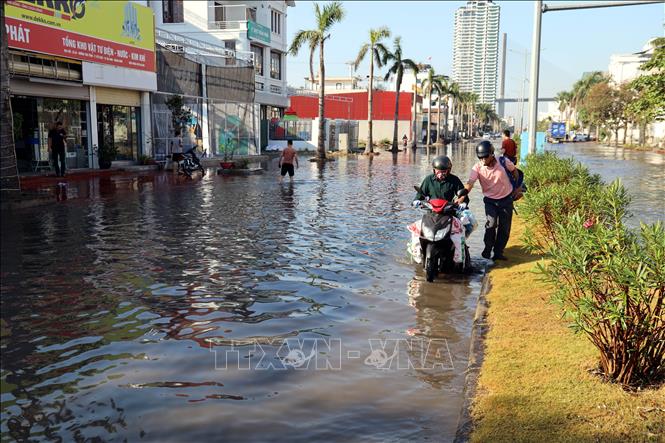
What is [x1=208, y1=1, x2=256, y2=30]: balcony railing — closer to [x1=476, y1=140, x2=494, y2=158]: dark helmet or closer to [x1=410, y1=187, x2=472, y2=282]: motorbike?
[x1=476, y1=140, x2=494, y2=158]: dark helmet

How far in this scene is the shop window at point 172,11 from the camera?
5038 cm

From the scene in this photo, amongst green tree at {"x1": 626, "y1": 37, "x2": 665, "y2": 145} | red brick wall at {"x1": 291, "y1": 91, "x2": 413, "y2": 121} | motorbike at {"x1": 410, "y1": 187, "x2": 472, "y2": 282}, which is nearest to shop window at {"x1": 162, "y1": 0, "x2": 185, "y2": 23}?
red brick wall at {"x1": 291, "y1": 91, "x2": 413, "y2": 121}

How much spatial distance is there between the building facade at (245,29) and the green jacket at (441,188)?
40217mm

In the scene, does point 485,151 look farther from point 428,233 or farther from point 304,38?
point 304,38

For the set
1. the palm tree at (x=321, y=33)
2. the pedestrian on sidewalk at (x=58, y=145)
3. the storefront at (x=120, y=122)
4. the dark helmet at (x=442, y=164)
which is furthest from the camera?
the palm tree at (x=321, y=33)

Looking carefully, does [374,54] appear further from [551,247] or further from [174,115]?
[551,247]

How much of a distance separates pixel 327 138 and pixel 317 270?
46547mm

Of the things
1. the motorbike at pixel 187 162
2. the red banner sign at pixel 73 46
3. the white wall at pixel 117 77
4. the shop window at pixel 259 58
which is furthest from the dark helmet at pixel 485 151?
the shop window at pixel 259 58

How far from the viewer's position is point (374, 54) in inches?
2140

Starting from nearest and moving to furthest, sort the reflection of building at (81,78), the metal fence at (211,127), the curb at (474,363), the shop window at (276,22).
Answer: the curb at (474,363) < the reflection of building at (81,78) < the metal fence at (211,127) < the shop window at (276,22)

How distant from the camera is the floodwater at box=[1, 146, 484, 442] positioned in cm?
466

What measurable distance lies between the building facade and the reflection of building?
18892 millimetres

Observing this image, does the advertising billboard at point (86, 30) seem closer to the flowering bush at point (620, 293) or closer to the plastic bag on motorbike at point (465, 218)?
the plastic bag on motorbike at point (465, 218)

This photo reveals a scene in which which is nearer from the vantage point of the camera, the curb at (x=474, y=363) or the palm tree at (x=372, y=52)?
the curb at (x=474, y=363)
